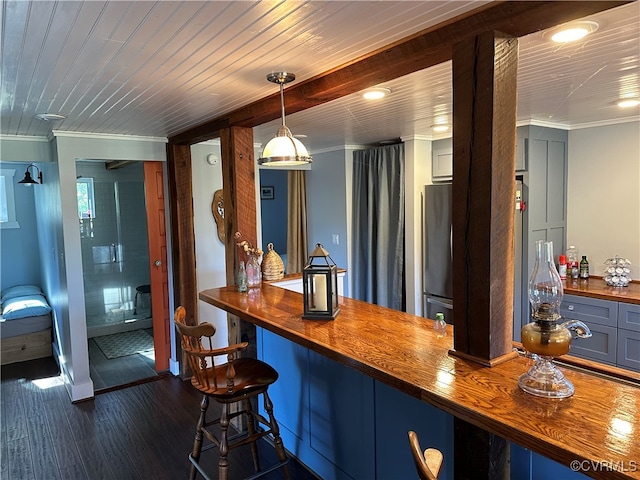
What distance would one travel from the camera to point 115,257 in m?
5.41

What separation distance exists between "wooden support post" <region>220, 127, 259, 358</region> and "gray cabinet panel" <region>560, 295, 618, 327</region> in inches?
98.6

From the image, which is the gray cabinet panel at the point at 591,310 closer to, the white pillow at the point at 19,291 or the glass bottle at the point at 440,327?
the glass bottle at the point at 440,327

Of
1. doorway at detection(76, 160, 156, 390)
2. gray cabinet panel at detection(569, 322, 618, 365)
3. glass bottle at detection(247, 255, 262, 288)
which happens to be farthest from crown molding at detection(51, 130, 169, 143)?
gray cabinet panel at detection(569, 322, 618, 365)

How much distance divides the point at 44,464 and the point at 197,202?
7.36 feet

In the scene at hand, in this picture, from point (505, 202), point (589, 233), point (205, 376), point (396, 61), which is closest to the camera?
point (505, 202)

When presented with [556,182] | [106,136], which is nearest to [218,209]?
[106,136]

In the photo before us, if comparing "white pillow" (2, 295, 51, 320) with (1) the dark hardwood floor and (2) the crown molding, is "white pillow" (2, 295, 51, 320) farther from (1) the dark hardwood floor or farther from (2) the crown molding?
(2) the crown molding

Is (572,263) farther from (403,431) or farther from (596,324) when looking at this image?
(403,431)

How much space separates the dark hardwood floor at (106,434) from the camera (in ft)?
8.82

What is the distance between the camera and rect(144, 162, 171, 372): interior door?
4102 millimetres

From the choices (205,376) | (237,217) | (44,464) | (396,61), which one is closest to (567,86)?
(396,61)

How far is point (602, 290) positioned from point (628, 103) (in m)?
1.41

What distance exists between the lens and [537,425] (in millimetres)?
1110

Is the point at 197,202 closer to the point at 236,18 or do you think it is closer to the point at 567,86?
the point at 236,18
